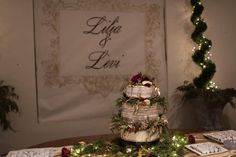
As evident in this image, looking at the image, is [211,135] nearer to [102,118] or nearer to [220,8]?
[102,118]

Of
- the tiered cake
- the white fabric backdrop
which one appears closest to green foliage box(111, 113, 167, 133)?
the tiered cake

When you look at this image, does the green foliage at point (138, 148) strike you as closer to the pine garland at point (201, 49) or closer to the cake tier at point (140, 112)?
the cake tier at point (140, 112)

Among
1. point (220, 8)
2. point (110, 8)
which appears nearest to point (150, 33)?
point (110, 8)

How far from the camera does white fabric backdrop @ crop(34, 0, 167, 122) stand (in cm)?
329

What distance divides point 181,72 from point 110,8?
1178 millimetres

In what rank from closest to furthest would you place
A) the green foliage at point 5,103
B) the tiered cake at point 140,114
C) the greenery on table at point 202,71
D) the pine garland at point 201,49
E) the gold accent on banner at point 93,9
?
the tiered cake at point 140,114 < the green foliage at point 5,103 < the gold accent on banner at point 93,9 < the greenery on table at point 202,71 < the pine garland at point 201,49

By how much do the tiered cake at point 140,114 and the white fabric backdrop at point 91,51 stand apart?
1.50 m

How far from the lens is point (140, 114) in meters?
1.90

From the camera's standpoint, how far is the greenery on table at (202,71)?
11.3 feet

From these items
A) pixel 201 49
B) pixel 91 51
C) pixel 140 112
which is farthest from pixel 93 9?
pixel 140 112

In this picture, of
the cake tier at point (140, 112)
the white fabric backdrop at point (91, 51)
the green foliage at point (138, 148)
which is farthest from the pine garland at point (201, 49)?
the cake tier at point (140, 112)

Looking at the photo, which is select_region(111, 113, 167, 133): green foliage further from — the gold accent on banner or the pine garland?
the pine garland

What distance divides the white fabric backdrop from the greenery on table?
0.34 metres

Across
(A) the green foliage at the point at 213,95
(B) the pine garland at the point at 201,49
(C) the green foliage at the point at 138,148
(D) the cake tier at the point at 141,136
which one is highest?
(B) the pine garland at the point at 201,49
